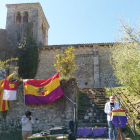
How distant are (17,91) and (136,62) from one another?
678 centimetres

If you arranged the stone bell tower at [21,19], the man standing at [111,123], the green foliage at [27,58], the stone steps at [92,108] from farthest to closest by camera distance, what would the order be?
1. the stone bell tower at [21,19]
2. the green foliage at [27,58]
3. the stone steps at [92,108]
4. the man standing at [111,123]

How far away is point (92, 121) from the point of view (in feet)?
29.5

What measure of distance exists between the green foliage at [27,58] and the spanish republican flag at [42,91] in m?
8.40

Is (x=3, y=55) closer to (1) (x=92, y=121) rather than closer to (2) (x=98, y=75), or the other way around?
(2) (x=98, y=75)

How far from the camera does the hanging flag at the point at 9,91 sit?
9688 mm

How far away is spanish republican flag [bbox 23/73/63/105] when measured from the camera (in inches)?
372

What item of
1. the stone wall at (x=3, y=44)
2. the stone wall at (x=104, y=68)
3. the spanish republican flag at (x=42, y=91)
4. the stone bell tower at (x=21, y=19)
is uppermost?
the stone bell tower at (x=21, y=19)

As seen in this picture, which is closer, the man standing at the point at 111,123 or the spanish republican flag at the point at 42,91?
the man standing at the point at 111,123

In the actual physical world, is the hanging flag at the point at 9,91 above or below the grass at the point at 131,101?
above

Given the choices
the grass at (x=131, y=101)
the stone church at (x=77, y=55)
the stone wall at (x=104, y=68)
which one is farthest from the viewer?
the stone church at (x=77, y=55)

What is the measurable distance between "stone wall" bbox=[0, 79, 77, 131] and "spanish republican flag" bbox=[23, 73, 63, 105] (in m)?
0.28

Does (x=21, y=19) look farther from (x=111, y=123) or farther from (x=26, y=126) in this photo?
(x=111, y=123)

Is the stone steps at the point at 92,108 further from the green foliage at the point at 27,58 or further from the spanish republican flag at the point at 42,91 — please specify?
the green foliage at the point at 27,58

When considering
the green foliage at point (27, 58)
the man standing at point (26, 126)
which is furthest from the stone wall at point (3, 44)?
the man standing at point (26, 126)
